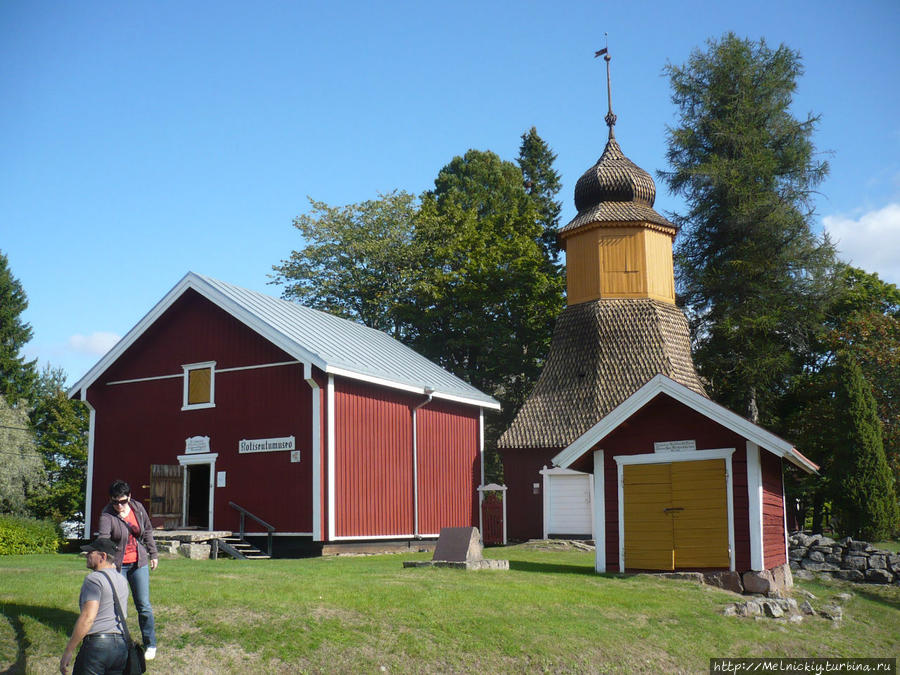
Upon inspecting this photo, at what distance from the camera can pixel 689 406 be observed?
660 inches

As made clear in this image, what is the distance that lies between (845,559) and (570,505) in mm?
9192

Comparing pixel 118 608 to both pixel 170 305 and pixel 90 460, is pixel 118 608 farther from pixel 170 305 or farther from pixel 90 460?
pixel 90 460

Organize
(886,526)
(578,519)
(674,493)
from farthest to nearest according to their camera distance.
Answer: (578,519), (886,526), (674,493)

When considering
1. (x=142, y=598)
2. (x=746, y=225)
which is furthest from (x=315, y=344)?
(x=746, y=225)

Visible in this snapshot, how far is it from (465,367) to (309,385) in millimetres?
21846

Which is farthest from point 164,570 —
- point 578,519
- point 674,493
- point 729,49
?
point 729,49

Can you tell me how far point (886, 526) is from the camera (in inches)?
965

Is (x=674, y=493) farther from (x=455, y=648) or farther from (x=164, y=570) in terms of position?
(x=164, y=570)

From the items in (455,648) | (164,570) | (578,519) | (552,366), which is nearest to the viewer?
(455,648)

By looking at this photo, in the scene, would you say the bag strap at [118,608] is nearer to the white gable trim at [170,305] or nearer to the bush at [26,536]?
the white gable trim at [170,305]

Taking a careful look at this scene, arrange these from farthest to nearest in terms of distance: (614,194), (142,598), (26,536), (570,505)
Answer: (614,194) < (570,505) < (26,536) < (142,598)

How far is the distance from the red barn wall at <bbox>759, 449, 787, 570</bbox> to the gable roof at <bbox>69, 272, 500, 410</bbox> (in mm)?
10329

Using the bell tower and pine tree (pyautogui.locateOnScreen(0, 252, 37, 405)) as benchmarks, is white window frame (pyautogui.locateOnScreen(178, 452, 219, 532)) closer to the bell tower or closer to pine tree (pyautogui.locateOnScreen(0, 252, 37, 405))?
the bell tower

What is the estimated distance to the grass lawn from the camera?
10469 mm
